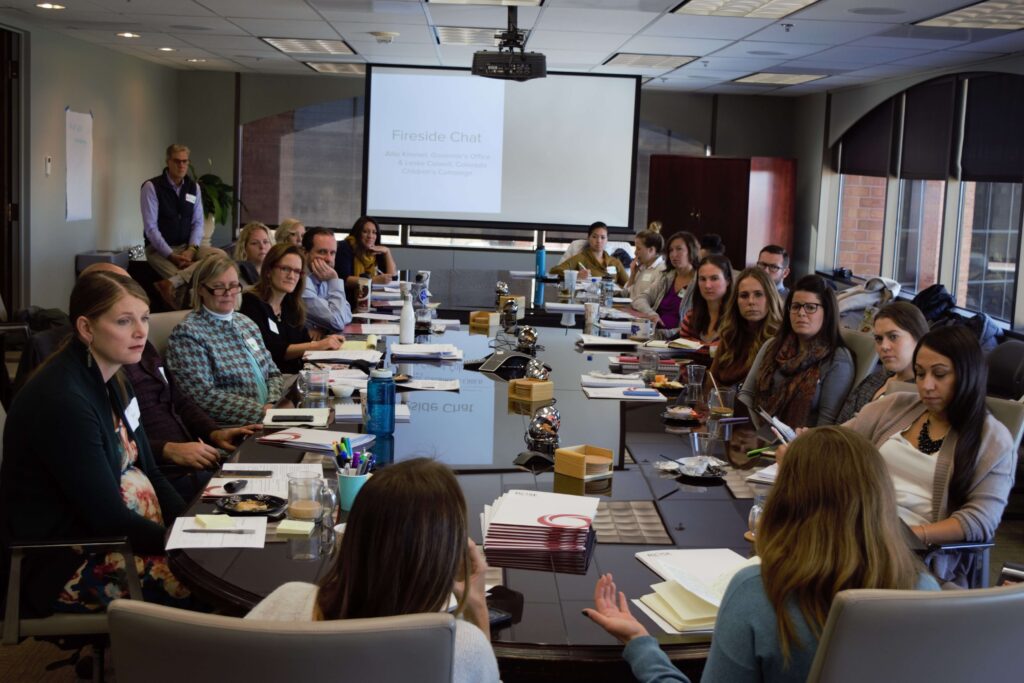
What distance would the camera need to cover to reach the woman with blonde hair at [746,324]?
4.59 metres

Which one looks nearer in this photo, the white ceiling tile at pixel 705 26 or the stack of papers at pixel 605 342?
the stack of papers at pixel 605 342

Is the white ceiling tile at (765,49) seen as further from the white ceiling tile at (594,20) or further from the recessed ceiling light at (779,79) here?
the recessed ceiling light at (779,79)

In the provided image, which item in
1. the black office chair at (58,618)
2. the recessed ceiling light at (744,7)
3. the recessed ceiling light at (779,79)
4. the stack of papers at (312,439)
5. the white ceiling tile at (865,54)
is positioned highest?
the recessed ceiling light at (779,79)

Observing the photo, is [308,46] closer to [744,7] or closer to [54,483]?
[744,7]

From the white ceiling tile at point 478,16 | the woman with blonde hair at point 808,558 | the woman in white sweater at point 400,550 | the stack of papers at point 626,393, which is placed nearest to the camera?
the woman in white sweater at point 400,550

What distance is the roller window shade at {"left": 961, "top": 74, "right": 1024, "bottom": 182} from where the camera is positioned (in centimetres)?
801

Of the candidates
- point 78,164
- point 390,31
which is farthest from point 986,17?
point 78,164

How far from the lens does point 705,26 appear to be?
7398 millimetres

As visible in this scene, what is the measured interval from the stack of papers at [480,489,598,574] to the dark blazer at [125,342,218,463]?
5.09 feet

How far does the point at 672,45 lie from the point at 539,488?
6.58 metres

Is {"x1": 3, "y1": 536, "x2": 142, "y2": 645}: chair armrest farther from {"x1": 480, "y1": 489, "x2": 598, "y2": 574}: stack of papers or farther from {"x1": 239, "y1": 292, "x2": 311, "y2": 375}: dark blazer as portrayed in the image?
{"x1": 239, "y1": 292, "x2": 311, "y2": 375}: dark blazer

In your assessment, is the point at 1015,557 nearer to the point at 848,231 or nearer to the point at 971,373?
the point at 971,373

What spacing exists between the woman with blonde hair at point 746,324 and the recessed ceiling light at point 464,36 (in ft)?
13.1

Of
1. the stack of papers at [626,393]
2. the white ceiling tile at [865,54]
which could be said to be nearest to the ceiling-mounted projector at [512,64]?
the white ceiling tile at [865,54]
